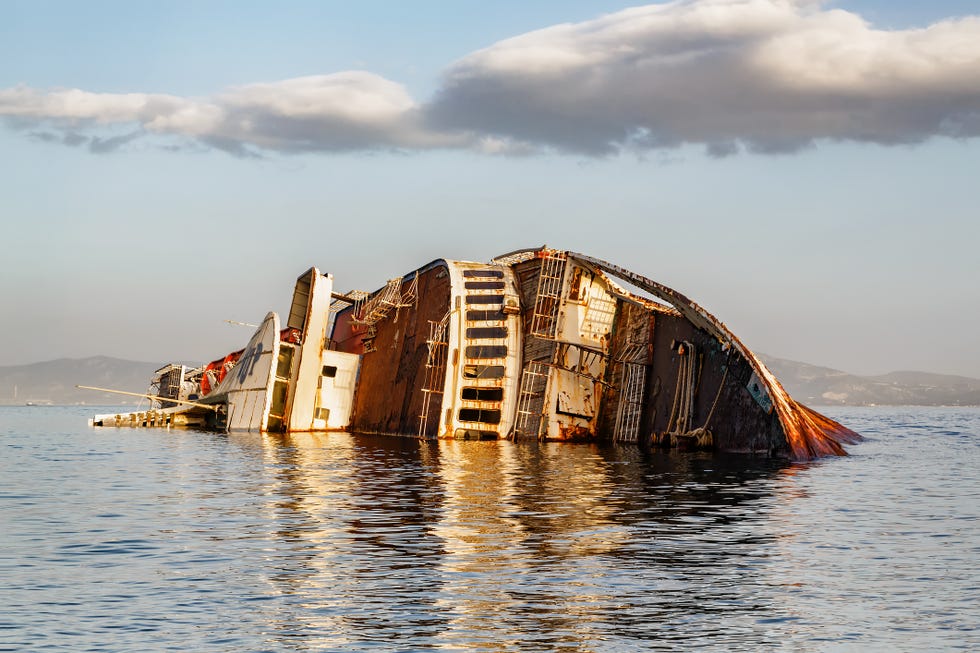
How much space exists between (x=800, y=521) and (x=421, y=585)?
11.0m

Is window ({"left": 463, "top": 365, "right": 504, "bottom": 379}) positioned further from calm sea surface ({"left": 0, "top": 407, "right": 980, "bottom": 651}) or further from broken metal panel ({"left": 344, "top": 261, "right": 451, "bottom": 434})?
calm sea surface ({"left": 0, "top": 407, "right": 980, "bottom": 651})

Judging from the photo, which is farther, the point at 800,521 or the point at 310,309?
the point at 310,309

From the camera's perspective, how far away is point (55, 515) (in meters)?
26.1

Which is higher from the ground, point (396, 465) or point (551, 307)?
point (551, 307)

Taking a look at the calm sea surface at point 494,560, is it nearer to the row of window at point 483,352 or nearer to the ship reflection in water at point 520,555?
the ship reflection in water at point 520,555

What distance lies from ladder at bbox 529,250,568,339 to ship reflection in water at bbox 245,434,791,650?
42.7 ft

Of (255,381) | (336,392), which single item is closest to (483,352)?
(336,392)

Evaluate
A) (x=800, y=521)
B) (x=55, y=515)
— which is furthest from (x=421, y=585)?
(x=55, y=515)

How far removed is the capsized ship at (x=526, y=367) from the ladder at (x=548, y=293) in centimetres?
6

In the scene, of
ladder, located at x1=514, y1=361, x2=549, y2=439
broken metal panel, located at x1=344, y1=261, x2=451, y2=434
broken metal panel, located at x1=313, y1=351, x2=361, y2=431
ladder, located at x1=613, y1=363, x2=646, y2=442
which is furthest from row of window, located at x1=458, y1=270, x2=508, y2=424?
broken metal panel, located at x1=313, y1=351, x2=361, y2=431

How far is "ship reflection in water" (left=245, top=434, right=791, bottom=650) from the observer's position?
1427cm

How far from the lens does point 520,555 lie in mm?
19578

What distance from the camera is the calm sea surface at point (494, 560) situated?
45.7 ft

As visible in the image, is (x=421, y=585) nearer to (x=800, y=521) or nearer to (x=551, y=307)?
(x=800, y=521)
